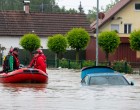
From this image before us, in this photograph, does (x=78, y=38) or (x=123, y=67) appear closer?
(x=123, y=67)

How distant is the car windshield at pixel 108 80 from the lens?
27.9m

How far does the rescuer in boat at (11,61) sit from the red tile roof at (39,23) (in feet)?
137

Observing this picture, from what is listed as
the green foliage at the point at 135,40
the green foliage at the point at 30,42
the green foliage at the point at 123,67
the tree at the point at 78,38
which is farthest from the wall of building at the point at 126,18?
the green foliage at the point at 123,67

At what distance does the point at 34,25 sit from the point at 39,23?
84cm

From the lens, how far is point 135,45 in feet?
190

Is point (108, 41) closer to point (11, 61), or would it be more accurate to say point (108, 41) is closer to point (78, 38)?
point (78, 38)

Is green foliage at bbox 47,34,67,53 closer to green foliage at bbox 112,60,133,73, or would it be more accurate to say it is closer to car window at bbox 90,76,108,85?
green foliage at bbox 112,60,133,73

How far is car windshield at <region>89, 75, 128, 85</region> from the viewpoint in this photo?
2794cm

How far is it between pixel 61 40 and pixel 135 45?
8843 millimetres

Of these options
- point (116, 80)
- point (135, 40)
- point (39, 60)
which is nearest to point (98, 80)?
point (116, 80)

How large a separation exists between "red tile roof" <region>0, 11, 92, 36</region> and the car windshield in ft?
153

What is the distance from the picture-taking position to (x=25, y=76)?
103ft

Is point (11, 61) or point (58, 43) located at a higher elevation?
point (58, 43)

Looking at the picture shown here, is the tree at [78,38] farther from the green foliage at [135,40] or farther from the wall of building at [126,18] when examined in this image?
the wall of building at [126,18]
